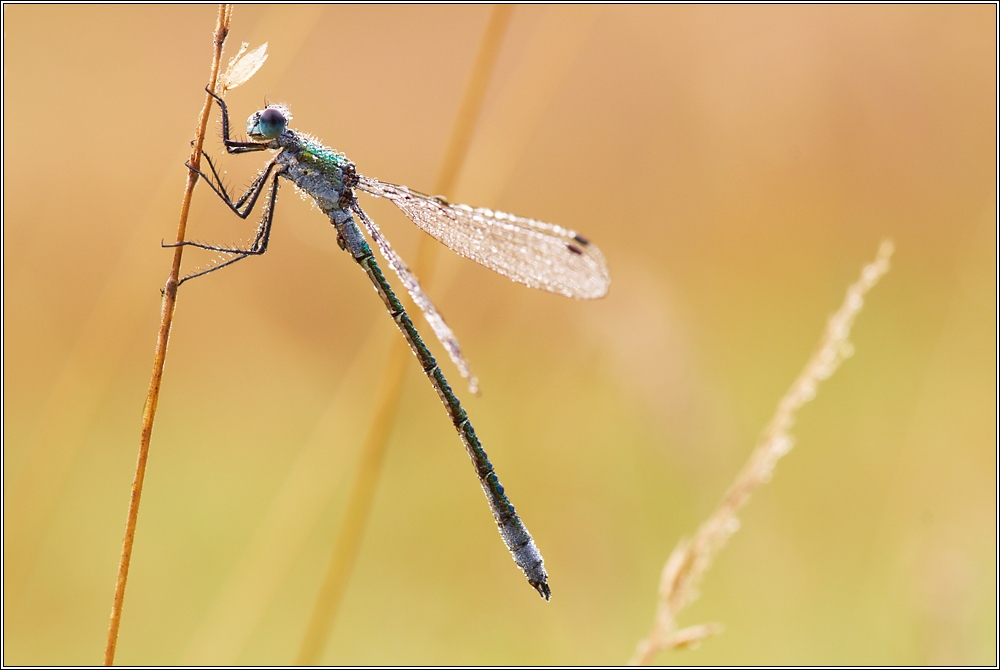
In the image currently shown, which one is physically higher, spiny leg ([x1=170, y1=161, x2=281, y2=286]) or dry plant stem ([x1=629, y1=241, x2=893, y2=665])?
spiny leg ([x1=170, y1=161, x2=281, y2=286])

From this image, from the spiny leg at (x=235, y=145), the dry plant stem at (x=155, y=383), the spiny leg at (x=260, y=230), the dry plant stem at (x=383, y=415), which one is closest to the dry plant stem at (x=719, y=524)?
the dry plant stem at (x=383, y=415)

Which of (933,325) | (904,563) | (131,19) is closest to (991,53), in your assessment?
(933,325)

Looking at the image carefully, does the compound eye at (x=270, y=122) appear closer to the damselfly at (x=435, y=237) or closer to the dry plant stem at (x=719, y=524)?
the damselfly at (x=435, y=237)

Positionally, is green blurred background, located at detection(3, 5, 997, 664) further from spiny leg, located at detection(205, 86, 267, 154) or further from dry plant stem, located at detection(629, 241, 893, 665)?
dry plant stem, located at detection(629, 241, 893, 665)

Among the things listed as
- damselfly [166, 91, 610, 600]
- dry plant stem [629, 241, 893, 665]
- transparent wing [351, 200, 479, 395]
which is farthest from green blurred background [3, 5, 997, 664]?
Answer: dry plant stem [629, 241, 893, 665]

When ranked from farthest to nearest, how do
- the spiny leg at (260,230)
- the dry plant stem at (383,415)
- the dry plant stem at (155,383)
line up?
the spiny leg at (260,230) → the dry plant stem at (383,415) → the dry plant stem at (155,383)

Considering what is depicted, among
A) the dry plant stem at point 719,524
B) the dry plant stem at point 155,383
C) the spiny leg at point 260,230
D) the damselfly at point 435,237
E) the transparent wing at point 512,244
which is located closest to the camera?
the dry plant stem at point 155,383

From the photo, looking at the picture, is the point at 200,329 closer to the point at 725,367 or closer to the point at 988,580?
the point at 725,367
